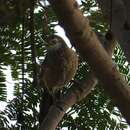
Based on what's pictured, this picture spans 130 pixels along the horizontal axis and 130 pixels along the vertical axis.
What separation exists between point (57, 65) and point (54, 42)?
0.11 meters

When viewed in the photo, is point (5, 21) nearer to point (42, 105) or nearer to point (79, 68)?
point (42, 105)

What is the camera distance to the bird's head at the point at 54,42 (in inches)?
73.2

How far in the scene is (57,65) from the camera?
1.81 meters

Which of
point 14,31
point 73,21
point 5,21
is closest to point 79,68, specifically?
point 14,31

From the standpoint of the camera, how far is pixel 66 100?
5.17 feet

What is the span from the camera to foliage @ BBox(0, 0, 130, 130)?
5.78 feet

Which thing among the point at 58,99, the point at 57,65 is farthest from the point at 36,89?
the point at 58,99

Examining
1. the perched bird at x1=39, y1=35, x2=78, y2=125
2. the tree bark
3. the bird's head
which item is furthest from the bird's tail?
the tree bark

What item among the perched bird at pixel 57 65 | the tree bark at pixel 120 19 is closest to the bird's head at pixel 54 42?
the perched bird at pixel 57 65

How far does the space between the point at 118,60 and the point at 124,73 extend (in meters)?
0.06

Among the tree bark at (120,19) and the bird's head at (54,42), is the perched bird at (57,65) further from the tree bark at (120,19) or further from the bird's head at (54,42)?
the tree bark at (120,19)

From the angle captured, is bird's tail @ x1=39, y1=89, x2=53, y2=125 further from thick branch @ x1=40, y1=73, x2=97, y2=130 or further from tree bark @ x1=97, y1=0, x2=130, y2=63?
tree bark @ x1=97, y1=0, x2=130, y2=63

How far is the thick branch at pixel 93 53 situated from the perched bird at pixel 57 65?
62 cm

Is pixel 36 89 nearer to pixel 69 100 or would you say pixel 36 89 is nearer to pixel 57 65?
pixel 57 65
